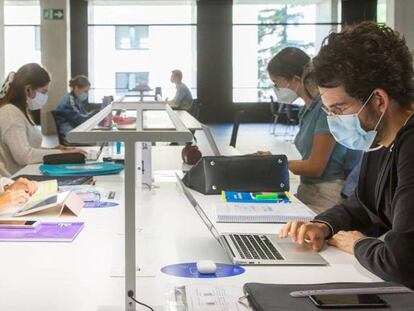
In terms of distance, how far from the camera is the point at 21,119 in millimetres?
3617

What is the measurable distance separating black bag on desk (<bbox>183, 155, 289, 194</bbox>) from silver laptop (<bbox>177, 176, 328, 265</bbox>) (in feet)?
1.80

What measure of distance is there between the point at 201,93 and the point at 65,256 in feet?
41.6

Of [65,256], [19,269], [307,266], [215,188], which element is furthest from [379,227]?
[19,269]

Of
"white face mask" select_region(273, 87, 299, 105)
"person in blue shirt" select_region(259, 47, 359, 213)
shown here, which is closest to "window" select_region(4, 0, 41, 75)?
"white face mask" select_region(273, 87, 299, 105)

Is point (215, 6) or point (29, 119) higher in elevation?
point (215, 6)

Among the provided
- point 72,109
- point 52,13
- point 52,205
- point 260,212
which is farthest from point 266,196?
point 52,13

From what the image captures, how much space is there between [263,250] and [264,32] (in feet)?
43.7

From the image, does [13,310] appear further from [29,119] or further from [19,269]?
[29,119]

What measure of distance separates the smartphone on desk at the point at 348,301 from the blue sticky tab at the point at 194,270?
366 mm

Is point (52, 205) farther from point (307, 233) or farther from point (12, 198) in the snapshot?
point (307, 233)

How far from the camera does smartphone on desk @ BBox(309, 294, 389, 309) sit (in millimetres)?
1158

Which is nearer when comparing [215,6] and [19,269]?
[19,269]

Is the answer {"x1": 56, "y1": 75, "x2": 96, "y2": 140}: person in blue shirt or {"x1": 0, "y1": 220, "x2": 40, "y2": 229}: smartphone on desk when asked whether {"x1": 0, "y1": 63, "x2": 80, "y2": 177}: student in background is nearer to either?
{"x1": 0, "y1": 220, "x2": 40, "y2": 229}: smartphone on desk

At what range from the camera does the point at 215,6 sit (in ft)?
45.6
